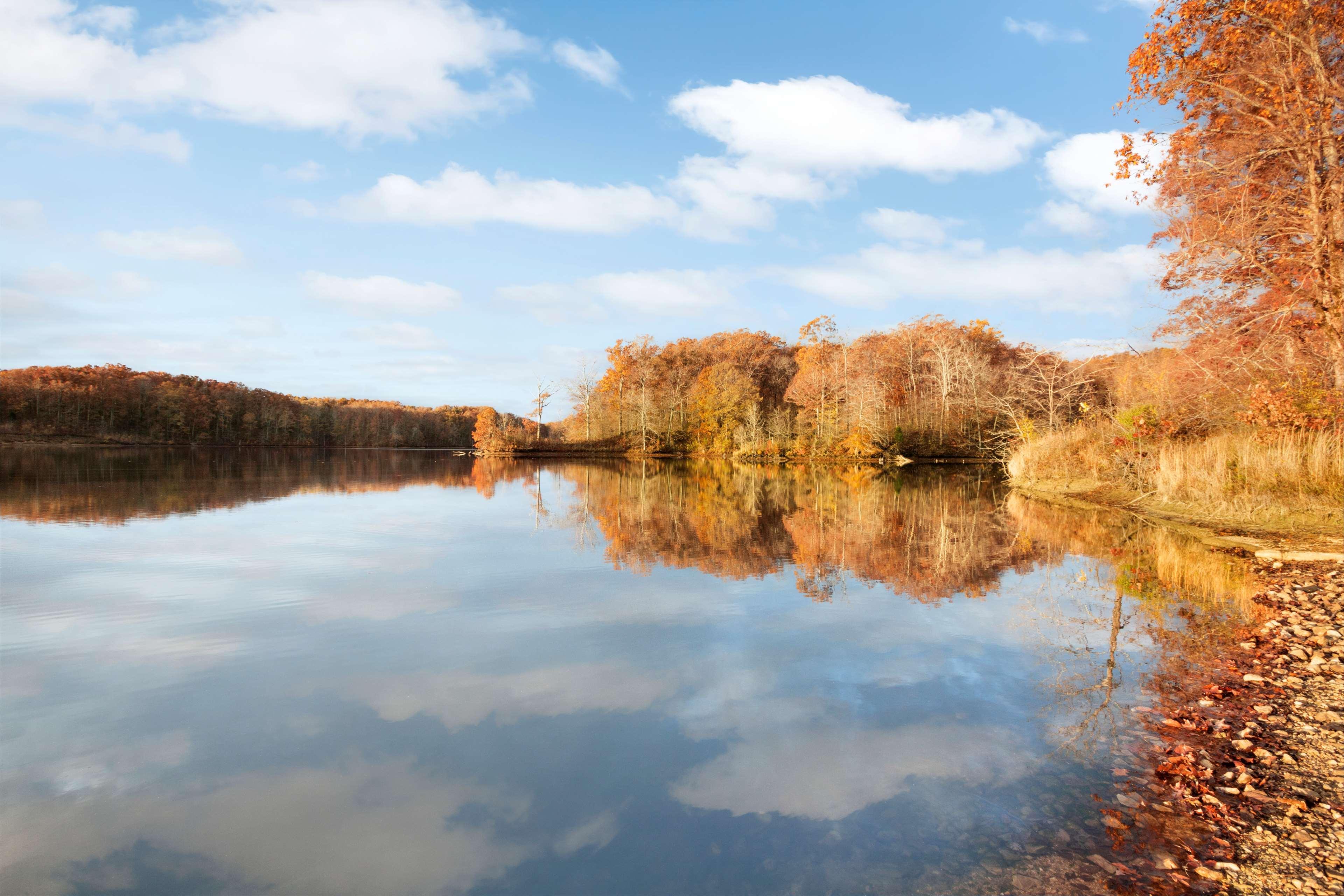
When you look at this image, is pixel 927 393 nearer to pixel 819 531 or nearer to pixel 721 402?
pixel 721 402

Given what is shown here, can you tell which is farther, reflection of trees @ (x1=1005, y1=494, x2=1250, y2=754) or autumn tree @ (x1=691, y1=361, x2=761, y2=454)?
autumn tree @ (x1=691, y1=361, x2=761, y2=454)

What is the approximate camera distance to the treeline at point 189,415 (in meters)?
73.7

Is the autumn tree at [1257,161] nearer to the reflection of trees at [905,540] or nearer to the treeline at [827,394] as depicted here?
the reflection of trees at [905,540]

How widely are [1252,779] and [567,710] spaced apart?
12.2 feet

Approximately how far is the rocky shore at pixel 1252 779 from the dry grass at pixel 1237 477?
22.8ft

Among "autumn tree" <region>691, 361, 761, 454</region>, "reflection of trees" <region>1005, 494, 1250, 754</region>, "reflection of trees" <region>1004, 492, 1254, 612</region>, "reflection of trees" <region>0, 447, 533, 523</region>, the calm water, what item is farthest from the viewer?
"autumn tree" <region>691, 361, 761, 454</region>

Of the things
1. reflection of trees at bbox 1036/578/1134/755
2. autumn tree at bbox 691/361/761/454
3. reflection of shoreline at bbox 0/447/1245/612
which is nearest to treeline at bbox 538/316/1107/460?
autumn tree at bbox 691/361/761/454

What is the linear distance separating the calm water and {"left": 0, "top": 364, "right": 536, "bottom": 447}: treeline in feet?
170

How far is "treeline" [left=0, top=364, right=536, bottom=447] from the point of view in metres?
73.7

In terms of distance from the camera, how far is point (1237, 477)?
12172mm

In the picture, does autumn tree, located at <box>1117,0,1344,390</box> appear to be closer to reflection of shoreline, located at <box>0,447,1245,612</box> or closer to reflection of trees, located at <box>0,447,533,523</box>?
reflection of shoreline, located at <box>0,447,1245,612</box>

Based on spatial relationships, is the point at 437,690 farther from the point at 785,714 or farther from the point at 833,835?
the point at 833,835

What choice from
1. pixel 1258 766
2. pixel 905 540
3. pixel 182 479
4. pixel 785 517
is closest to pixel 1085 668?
pixel 1258 766

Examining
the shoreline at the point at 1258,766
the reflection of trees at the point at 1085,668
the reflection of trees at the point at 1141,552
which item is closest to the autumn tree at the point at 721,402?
the reflection of trees at the point at 1141,552
